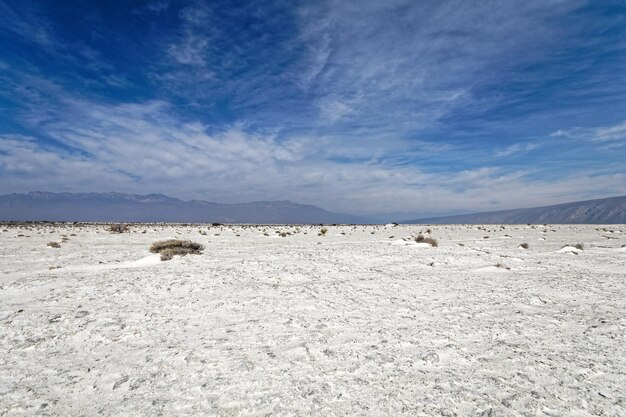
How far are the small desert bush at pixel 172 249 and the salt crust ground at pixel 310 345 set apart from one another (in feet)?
12.3

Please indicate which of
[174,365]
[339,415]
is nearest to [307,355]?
[339,415]

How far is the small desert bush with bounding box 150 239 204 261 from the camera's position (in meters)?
15.4

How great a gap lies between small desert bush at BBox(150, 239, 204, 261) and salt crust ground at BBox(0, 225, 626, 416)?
3759mm

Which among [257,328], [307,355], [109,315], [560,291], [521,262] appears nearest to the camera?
[307,355]

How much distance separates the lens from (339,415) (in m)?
4.05

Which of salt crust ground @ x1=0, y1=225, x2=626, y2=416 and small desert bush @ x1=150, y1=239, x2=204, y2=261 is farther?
small desert bush @ x1=150, y1=239, x2=204, y2=261

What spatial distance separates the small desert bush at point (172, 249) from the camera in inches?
608

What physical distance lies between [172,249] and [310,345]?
1236cm

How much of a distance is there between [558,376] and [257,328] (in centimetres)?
507

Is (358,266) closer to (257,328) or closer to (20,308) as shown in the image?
(257,328)

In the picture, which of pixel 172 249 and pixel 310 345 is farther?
pixel 172 249

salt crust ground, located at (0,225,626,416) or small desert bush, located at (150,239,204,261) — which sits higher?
small desert bush, located at (150,239,204,261)

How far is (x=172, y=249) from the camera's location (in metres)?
16.4

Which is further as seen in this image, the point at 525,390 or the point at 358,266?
the point at 358,266
